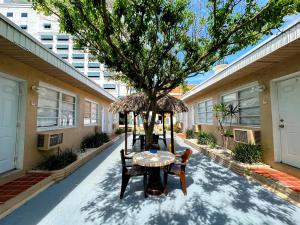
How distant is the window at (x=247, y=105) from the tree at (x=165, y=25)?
116 inches

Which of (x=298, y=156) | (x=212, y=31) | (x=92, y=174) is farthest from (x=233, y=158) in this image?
(x=92, y=174)

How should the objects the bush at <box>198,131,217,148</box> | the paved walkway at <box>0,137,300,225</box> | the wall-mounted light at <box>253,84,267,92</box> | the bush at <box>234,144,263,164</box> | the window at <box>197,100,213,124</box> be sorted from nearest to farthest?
the paved walkway at <box>0,137,300,225</box> → the wall-mounted light at <box>253,84,267,92</box> → the bush at <box>234,144,263,164</box> → the bush at <box>198,131,217,148</box> → the window at <box>197,100,213,124</box>

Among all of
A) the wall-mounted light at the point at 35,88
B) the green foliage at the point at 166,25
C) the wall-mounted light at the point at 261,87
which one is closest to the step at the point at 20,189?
the wall-mounted light at the point at 35,88

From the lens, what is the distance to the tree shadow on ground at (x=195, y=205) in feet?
10.3

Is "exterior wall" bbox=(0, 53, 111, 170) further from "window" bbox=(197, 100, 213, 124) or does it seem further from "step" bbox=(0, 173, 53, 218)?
"window" bbox=(197, 100, 213, 124)

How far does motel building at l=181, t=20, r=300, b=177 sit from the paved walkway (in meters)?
1.62

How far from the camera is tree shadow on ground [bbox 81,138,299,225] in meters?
3.13

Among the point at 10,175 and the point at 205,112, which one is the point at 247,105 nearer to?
the point at 205,112

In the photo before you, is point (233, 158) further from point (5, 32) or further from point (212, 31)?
point (5, 32)

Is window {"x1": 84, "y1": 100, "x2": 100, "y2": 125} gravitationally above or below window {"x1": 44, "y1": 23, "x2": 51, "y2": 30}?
below

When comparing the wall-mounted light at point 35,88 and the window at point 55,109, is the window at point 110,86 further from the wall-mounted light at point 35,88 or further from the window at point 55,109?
the wall-mounted light at point 35,88

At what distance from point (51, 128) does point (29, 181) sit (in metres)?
2.60

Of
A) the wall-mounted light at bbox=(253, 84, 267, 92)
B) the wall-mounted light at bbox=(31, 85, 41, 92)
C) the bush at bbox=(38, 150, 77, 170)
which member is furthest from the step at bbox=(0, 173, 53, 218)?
the wall-mounted light at bbox=(253, 84, 267, 92)

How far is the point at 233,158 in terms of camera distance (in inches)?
251
